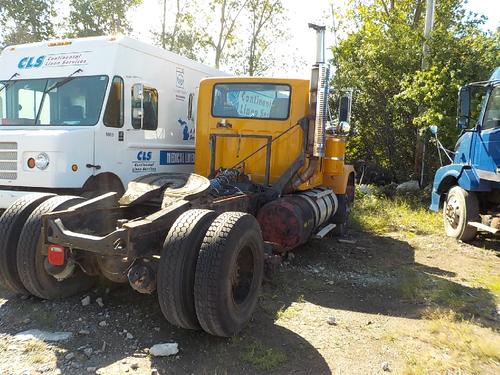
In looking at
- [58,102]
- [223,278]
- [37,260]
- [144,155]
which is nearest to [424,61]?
[144,155]

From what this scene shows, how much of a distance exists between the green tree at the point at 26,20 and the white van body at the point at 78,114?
19345 mm

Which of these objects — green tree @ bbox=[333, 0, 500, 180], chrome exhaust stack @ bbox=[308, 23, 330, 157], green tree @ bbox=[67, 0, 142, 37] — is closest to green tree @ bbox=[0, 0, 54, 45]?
green tree @ bbox=[67, 0, 142, 37]

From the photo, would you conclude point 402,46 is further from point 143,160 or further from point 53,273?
point 53,273

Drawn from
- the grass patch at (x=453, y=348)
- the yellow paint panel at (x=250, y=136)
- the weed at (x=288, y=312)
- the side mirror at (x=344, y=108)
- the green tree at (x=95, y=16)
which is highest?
the green tree at (x=95, y=16)

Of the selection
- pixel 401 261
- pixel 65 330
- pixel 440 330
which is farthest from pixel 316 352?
pixel 401 261

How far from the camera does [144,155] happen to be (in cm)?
754

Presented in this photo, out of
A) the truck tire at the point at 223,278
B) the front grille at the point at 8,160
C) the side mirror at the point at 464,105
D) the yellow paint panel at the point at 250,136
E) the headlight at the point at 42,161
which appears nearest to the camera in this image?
the truck tire at the point at 223,278

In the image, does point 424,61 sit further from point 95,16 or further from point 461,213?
point 95,16

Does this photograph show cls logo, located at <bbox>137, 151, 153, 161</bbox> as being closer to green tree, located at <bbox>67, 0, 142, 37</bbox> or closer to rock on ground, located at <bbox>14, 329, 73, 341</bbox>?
rock on ground, located at <bbox>14, 329, 73, 341</bbox>

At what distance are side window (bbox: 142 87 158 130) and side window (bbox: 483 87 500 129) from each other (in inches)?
212

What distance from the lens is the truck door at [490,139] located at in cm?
732

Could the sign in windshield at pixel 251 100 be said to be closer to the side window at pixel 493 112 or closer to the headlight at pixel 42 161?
the headlight at pixel 42 161

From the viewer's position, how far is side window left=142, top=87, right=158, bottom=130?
7.48 metres

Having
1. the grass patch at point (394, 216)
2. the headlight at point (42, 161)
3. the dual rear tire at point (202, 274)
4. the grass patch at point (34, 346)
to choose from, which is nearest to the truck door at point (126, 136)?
the headlight at point (42, 161)
